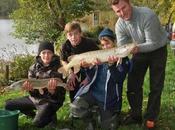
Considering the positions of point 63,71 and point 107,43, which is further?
point 63,71

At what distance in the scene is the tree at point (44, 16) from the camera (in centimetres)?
2383

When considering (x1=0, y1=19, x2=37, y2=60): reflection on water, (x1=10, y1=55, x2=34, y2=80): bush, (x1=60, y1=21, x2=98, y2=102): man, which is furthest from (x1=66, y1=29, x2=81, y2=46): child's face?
(x1=0, y1=19, x2=37, y2=60): reflection on water

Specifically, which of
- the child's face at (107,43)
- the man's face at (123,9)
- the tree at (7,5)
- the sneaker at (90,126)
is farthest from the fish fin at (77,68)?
the tree at (7,5)

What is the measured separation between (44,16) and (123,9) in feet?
58.4

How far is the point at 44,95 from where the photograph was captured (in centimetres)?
724

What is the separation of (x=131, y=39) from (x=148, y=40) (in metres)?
0.48

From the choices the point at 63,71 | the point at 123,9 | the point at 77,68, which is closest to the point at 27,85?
the point at 63,71

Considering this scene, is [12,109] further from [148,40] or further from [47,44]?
[148,40]

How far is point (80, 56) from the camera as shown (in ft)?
22.1

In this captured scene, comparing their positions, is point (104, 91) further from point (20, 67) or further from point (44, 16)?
point (44, 16)

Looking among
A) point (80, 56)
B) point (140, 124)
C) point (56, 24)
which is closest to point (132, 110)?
point (140, 124)

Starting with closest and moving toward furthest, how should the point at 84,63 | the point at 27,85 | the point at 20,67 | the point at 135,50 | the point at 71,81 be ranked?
the point at 135,50 → the point at 84,63 → the point at 27,85 → the point at 71,81 → the point at 20,67

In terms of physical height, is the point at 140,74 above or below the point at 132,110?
above

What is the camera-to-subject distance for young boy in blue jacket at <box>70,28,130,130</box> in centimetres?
684
